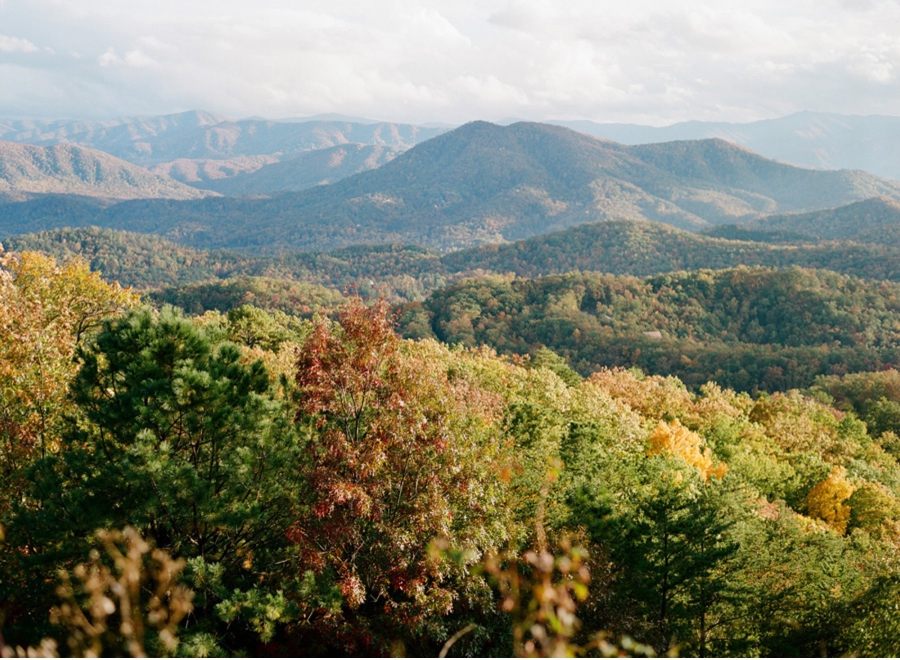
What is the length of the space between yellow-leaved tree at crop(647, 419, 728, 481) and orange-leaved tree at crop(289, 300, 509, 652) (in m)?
19.4

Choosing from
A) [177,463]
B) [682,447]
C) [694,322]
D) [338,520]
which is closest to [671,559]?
[338,520]

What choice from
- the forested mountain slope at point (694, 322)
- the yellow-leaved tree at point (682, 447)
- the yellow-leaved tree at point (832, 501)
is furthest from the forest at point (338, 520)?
the forested mountain slope at point (694, 322)

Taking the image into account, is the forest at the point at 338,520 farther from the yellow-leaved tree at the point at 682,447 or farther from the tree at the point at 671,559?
the yellow-leaved tree at the point at 682,447

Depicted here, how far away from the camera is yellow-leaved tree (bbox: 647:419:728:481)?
30.7m

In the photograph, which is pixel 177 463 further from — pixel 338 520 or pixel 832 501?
pixel 832 501

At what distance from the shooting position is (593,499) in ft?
59.4

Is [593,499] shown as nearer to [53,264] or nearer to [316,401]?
[316,401]

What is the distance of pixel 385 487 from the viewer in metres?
12.8

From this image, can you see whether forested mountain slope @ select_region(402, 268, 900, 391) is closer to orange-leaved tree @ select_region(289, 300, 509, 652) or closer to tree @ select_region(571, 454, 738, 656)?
tree @ select_region(571, 454, 738, 656)

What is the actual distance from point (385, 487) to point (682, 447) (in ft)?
75.3

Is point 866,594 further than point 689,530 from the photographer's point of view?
No

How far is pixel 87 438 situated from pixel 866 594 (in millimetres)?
18734

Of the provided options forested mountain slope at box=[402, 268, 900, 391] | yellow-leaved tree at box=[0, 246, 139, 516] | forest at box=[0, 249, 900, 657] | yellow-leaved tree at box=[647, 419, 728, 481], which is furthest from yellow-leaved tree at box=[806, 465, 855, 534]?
forested mountain slope at box=[402, 268, 900, 391]

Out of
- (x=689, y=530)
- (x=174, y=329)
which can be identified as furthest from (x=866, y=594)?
(x=174, y=329)
